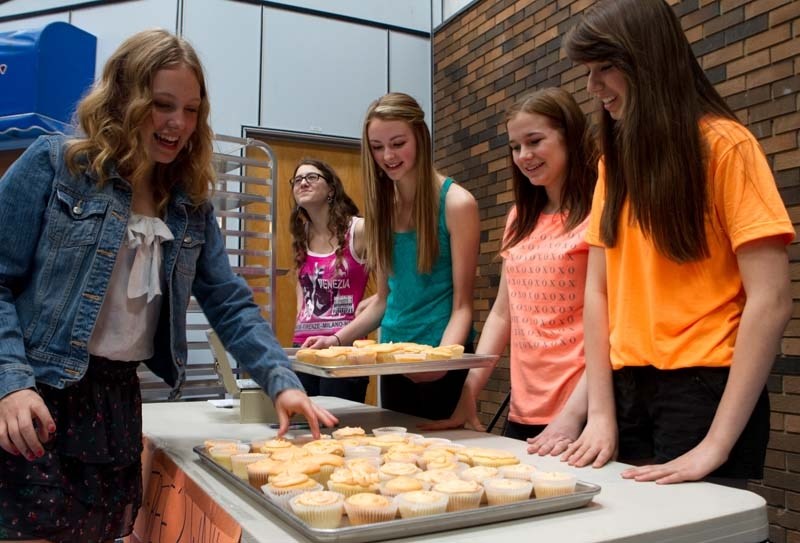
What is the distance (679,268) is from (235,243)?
12.3ft

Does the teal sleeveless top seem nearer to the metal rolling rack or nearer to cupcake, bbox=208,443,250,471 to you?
cupcake, bbox=208,443,250,471

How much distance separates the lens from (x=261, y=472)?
1.02 meters

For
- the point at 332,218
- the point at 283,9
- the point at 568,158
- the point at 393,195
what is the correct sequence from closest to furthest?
the point at 568,158 → the point at 393,195 → the point at 332,218 → the point at 283,9

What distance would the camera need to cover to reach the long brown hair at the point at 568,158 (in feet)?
5.80

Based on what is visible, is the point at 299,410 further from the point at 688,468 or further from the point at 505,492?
the point at 688,468

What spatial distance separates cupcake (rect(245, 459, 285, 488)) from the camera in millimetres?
1018

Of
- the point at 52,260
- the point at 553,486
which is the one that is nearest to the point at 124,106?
the point at 52,260

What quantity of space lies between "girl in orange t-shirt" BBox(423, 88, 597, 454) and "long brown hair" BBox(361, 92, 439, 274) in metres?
0.23

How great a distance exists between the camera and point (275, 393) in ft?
4.72

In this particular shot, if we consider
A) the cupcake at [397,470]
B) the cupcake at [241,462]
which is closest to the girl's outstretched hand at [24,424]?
the cupcake at [241,462]

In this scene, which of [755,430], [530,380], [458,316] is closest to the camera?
[755,430]

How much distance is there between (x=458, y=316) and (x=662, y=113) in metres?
0.86

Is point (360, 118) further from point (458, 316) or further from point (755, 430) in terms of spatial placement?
point (755, 430)

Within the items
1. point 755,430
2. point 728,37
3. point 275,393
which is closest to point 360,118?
point 728,37
